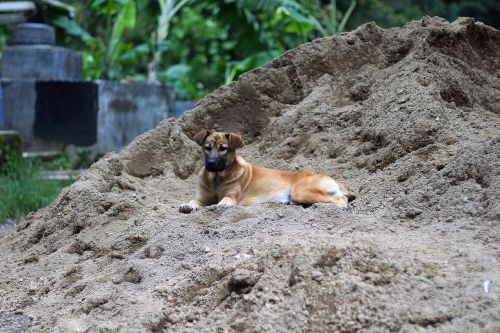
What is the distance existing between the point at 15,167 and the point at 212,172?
513cm

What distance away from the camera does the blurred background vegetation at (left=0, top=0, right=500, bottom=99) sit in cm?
1639

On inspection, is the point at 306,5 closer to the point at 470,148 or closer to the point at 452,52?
the point at 452,52

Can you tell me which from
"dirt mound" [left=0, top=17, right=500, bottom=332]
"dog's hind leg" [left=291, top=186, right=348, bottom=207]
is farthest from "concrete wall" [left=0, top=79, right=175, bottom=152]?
"dog's hind leg" [left=291, top=186, right=348, bottom=207]

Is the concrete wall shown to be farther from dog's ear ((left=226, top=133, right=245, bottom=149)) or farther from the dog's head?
dog's ear ((left=226, top=133, right=245, bottom=149))

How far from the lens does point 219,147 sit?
7.27 m

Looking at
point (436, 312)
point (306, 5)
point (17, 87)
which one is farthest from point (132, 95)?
point (436, 312)

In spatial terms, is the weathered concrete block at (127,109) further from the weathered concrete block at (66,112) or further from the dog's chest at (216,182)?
the dog's chest at (216,182)

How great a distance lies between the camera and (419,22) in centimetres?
848

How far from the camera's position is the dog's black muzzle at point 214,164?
713cm

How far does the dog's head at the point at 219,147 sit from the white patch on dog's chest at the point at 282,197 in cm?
62

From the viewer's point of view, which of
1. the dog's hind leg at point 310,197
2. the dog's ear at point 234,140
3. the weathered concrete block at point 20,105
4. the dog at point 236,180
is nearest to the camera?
the dog's hind leg at point 310,197

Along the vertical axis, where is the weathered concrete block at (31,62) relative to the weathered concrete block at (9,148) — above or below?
above

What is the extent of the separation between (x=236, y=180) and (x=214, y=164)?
1.10ft

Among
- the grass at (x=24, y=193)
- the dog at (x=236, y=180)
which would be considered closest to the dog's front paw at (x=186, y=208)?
the dog at (x=236, y=180)
